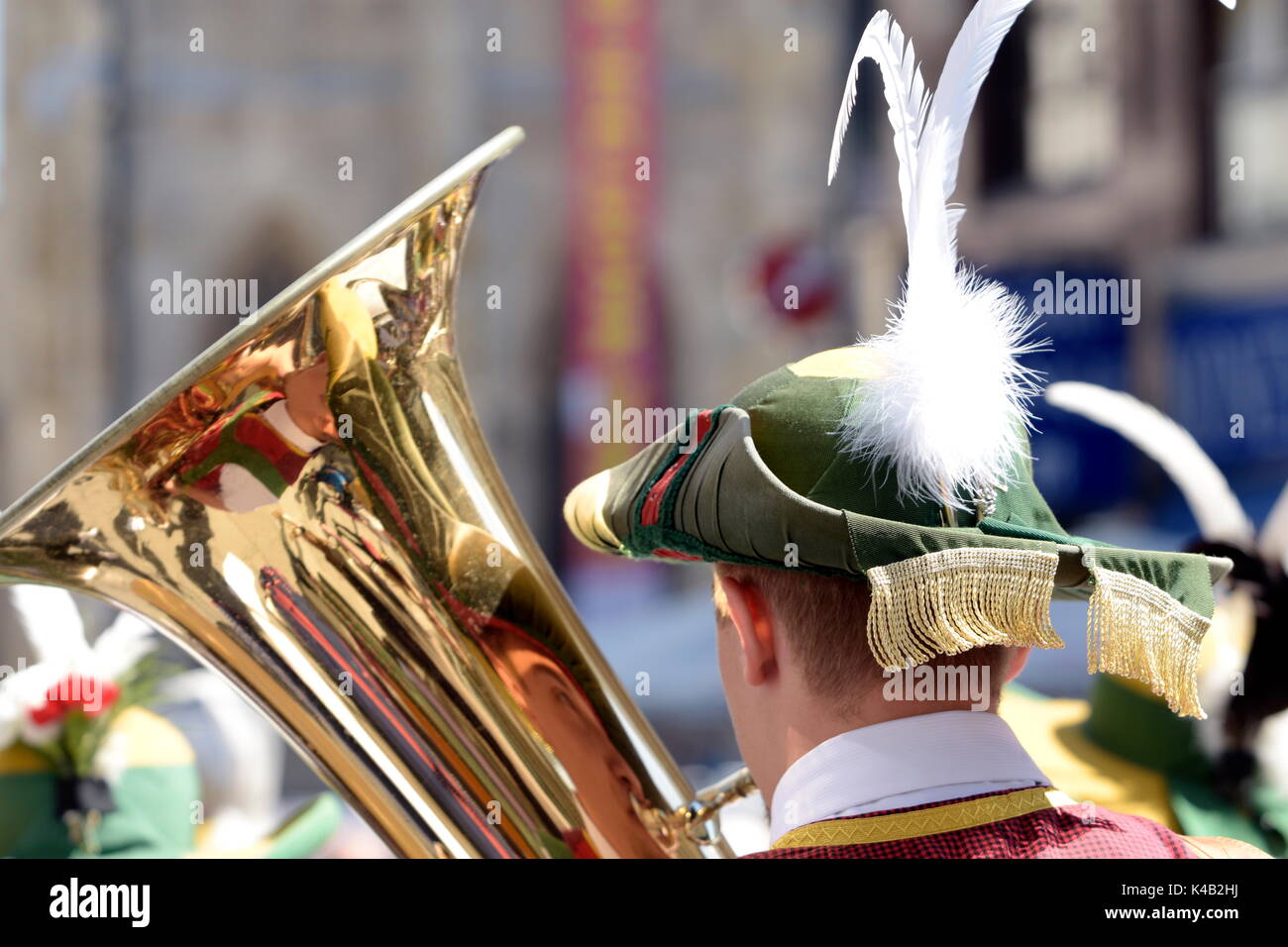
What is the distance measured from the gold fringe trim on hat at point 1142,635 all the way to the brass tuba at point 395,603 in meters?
0.59

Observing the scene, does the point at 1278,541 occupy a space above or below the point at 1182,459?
below

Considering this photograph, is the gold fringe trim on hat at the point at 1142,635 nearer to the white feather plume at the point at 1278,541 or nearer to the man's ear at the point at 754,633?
the man's ear at the point at 754,633

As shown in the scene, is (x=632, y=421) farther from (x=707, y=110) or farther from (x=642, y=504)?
(x=642, y=504)

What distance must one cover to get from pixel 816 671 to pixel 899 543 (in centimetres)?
17

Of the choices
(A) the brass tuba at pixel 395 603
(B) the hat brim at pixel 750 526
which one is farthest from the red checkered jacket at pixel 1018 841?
(A) the brass tuba at pixel 395 603

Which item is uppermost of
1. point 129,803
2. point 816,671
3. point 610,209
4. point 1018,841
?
point 610,209

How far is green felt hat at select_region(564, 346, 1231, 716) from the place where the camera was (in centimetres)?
123

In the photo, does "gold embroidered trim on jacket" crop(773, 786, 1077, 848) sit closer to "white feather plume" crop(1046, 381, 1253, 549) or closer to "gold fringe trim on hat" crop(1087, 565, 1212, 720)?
"gold fringe trim on hat" crop(1087, 565, 1212, 720)

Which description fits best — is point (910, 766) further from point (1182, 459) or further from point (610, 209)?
point (610, 209)

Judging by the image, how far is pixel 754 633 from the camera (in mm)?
1355

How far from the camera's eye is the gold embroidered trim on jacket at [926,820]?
125 centimetres

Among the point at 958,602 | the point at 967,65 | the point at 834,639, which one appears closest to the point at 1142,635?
the point at 958,602

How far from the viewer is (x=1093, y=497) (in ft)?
25.7

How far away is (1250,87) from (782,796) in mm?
8222
